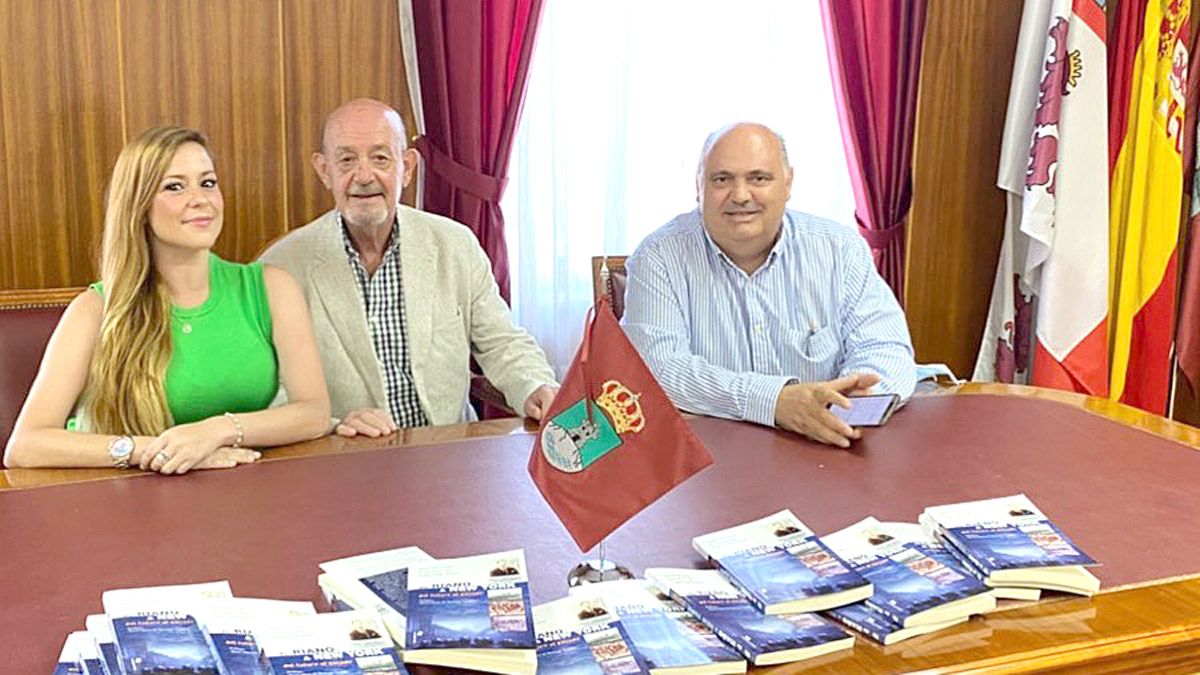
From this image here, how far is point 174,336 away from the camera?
7.75 feet

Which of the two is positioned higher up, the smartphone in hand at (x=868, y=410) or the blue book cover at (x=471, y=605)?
the smartphone in hand at (x=868, y=410)

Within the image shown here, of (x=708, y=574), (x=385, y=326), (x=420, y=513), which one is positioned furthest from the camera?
(x=385, y=326)

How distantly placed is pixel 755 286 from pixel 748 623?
1.41 metres

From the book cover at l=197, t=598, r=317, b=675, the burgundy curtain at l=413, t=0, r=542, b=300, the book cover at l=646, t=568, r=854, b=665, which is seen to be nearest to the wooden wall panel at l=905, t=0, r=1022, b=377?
the burgundy curtain at l=413, t=0, r=542, b=300

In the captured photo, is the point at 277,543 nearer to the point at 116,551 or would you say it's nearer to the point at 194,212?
the point at 116,551

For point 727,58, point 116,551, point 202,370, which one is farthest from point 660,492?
point 727,58

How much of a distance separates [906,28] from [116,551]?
2.98 m

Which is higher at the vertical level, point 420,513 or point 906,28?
point 906,28

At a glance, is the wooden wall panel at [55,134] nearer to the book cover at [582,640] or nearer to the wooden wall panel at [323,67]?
the wooden wall panel at [323,67]

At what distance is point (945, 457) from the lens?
84.0 inches

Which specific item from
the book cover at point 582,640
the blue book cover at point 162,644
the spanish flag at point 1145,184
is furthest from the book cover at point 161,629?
the spanish flag at point 1145,184

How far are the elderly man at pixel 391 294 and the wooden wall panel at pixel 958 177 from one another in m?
1.72

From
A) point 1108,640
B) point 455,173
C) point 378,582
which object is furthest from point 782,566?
point 455,173

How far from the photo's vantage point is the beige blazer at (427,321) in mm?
2857
